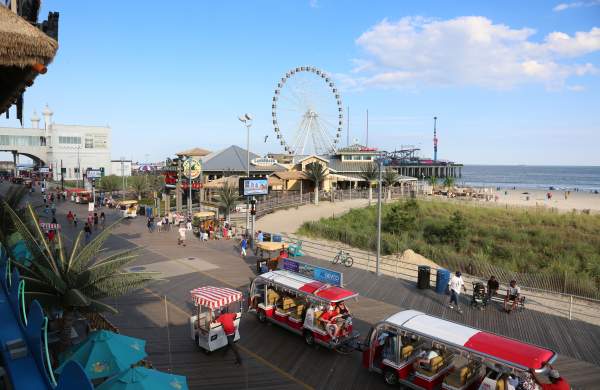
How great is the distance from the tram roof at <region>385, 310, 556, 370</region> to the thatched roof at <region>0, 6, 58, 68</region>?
29.5ft

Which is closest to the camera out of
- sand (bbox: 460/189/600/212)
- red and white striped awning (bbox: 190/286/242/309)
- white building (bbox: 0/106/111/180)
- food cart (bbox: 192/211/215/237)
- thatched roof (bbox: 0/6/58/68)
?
thatched roof (bbox: 0/6/58/68)

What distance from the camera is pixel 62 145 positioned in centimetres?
8769

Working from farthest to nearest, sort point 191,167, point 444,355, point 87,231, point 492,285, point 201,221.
A: 1. point 191,167
2. point 201,221
3. point 87,231
4. point 492,285
5. point 444,355

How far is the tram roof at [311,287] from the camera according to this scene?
1227 cm

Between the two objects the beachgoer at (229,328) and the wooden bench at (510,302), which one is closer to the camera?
the beachgoer at (229,328)

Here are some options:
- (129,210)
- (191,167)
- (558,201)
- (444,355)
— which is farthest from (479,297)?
(558,201)

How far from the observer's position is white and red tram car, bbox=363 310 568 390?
865 cm

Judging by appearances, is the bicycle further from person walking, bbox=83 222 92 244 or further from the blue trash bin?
person walking, bbox=83 222 92 244

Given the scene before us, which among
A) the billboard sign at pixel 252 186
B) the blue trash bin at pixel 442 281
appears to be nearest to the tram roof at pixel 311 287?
the blue trash bin at pixel 442 281

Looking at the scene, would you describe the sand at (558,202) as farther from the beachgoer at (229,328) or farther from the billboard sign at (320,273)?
the beachgoer at (229,328)

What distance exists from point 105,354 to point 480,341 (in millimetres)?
7826

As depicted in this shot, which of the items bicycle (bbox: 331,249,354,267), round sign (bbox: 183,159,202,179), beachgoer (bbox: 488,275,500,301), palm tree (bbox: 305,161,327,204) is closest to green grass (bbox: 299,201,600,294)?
palm tree (bbox: 305,161,327,204)

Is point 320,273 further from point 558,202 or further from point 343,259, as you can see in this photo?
point 558,202

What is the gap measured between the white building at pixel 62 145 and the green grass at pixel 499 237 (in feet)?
226
